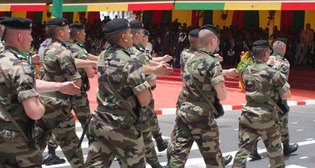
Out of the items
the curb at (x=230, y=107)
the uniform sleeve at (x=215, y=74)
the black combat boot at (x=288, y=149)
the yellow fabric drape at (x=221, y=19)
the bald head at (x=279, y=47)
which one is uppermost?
the yellow fabric drape at (x=221, y=19)

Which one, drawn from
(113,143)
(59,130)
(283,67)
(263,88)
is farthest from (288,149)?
(113,143)

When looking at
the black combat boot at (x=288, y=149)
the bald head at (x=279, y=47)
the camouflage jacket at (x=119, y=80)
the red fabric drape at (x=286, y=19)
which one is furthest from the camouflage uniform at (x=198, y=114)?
the red fabric drape at (x=286, y=19)

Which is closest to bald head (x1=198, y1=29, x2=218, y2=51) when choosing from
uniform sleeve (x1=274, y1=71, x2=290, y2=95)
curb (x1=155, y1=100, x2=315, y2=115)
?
uniform sleeve (x1=274, y1=71, x2=290, y2=95)

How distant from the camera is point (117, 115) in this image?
416 cm

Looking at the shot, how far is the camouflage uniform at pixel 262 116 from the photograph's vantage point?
18.8ft

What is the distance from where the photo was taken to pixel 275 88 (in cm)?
575

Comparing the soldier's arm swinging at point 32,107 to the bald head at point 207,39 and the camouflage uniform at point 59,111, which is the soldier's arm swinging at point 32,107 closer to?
the camouflage uniform at point 59,111

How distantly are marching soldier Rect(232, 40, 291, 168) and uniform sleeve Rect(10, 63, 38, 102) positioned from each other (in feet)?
10.2

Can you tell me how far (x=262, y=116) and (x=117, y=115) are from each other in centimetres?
238

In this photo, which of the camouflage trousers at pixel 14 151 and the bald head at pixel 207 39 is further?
the bald head at pixel 207 39

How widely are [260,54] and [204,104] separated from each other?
1293 mm

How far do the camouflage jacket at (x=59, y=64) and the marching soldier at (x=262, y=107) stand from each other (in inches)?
88.1

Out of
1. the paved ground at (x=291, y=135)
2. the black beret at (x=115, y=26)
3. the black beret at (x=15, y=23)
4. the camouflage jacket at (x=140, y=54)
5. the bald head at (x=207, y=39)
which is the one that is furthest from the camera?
the paved ground at (x=291, y=135)

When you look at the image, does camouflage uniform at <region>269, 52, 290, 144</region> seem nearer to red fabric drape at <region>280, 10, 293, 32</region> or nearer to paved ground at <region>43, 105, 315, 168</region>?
paved ground at <region>43, 105, 315, 168</region>
